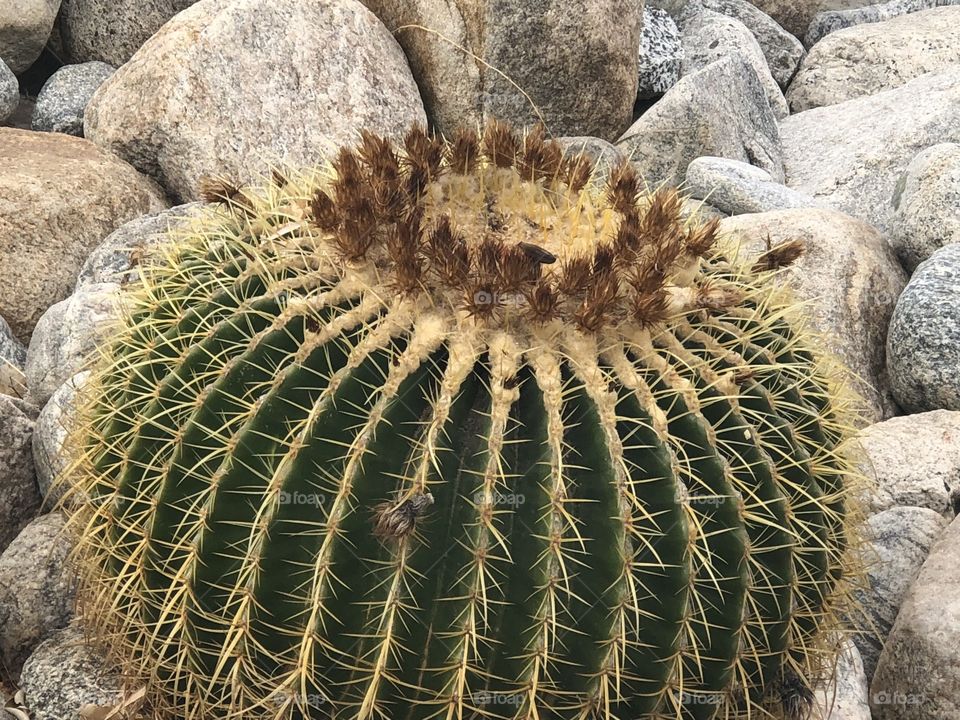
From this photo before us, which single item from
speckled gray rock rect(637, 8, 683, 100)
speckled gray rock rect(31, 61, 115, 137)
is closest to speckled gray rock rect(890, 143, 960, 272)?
speckled gray rock rect(637, 8, 683, 100)

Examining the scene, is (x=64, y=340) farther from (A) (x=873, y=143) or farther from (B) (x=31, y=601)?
(A) (x=873, y=143)

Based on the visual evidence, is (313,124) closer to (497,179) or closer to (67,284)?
(67,284)

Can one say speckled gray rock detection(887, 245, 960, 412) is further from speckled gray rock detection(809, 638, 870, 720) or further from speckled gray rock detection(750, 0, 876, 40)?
speckled gray rock detection(750, 0, 876, 40)

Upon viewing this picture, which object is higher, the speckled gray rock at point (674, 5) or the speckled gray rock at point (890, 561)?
the speckled gray rock at point (890, 561)

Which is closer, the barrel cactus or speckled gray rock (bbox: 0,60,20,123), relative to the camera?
the barrel cactus

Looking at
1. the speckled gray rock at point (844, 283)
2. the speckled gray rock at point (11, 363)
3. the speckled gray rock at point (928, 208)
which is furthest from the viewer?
the speckled gray rock at point (928, 208)

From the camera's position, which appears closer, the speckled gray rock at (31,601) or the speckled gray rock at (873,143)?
the speckled gray rock at (31,601)

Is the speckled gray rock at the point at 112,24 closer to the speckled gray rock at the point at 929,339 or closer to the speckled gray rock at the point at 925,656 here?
the speckled gray rock at the point at 929,339

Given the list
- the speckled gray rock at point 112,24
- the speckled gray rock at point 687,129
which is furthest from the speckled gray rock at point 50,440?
the speckled gray rock at point 112,24
